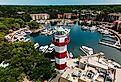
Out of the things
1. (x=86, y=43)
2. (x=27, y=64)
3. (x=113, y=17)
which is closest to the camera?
(x=27, y=64)

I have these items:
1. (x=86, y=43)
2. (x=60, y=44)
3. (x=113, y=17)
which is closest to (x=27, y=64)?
(x=60, y=44)

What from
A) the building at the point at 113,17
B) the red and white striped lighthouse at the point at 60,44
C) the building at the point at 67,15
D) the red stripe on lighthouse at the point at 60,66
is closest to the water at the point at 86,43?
the red stripe on lighthouse at the point at 60,66

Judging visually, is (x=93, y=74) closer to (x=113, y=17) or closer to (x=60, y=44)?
(x=60, y=44)

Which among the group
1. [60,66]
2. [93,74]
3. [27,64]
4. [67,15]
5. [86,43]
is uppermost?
[93,74]

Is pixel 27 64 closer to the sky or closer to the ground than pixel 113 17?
closer to the ground

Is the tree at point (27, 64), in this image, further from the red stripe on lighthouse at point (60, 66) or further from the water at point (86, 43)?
the water at point (86, 43)

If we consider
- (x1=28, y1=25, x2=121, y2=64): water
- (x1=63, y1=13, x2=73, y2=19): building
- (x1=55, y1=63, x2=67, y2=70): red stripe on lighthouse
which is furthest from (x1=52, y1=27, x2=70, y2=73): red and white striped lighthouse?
(x1=63, y1=13, x2=73, y2=19): building

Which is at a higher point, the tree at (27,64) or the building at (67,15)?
the building at (67,15)

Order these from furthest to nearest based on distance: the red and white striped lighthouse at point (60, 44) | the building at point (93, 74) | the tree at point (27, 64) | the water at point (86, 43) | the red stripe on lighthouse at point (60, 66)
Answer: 1. the water at point (86, 43)
2. the tree at point (27, 64)
3. the red stripe on lighthouse at point (60, 66)
4. the red and white striped lighthouse at point (60, 44)
5. the building at point (93, 74)

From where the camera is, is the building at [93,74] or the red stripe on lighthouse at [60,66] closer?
the building at [93,74]
